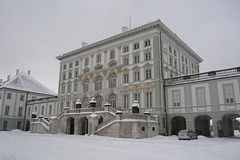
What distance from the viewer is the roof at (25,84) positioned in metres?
57.3

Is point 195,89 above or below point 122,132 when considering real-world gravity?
above

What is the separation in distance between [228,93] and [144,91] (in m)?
11.9

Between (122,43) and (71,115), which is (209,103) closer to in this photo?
(122,43)

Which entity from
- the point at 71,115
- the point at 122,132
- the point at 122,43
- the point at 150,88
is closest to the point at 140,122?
the point at 122,132

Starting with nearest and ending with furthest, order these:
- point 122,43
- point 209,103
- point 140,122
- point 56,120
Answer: point 140,122
point 209,103
point 56,120
point 122,43

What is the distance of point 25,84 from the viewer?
6091 centimetres

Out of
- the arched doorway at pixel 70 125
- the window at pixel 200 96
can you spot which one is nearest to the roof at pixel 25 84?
the arched doorway at pixel 70 125

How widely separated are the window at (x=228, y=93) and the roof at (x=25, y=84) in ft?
165

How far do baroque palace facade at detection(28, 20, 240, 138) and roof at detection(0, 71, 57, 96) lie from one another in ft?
59.6

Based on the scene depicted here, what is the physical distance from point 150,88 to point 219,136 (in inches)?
451

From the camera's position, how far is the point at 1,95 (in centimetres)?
5444

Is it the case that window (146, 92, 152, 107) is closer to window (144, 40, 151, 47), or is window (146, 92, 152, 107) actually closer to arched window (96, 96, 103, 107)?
window (144, 40, 151, 47)

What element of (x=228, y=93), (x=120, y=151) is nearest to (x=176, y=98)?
(x=228, y=93)

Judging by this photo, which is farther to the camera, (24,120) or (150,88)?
(24,120)
